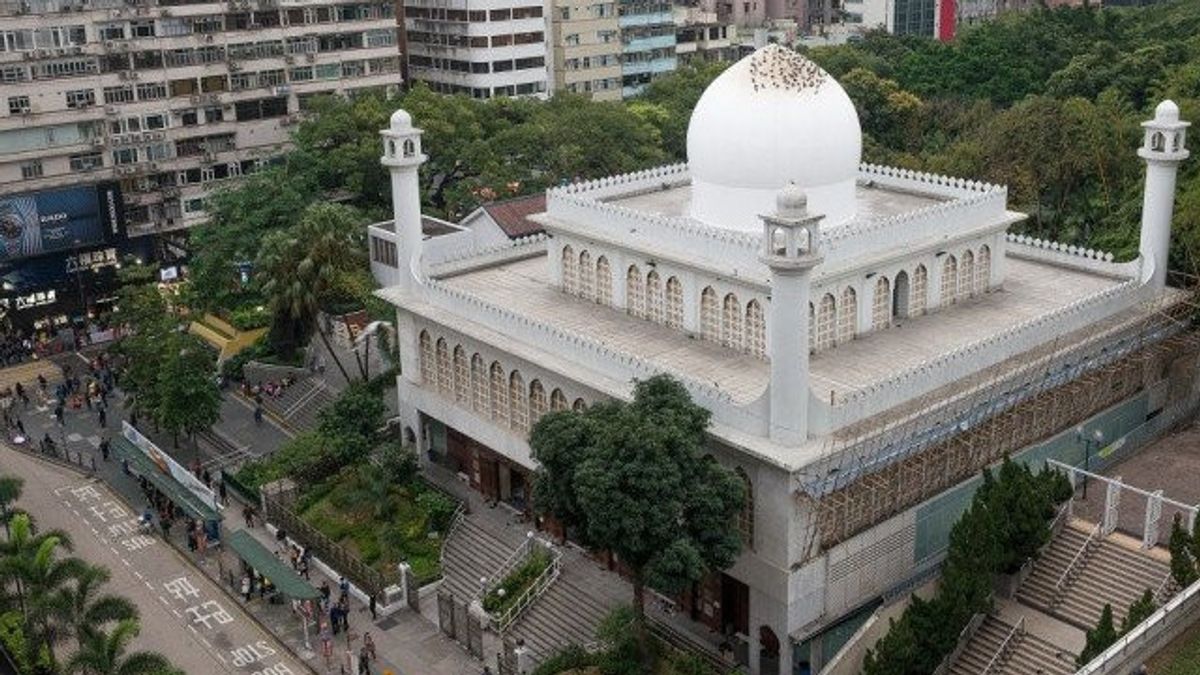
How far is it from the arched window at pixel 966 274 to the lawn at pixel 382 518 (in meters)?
19.6

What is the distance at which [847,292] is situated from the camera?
4250cm

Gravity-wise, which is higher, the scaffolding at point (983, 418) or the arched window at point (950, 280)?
the arched window at point (950, 280)

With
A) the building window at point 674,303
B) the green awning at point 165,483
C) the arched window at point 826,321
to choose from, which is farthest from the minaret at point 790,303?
the green awning at point 165,483

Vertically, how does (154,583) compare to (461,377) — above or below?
below

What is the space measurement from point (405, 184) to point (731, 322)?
1450 cm

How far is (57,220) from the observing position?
71.8m

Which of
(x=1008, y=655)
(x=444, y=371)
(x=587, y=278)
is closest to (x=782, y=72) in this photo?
(x=587, y=278)

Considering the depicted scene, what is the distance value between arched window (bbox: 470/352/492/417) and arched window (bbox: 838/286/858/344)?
1254 centimetres

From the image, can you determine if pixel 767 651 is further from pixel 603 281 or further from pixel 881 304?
pixel 603 281

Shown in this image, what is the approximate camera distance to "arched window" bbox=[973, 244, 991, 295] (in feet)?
153

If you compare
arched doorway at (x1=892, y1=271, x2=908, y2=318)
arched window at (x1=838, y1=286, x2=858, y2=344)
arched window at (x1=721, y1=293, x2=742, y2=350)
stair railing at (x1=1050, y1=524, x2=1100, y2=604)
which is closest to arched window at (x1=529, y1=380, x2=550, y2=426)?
arched window at (x1=721, y1=293, x2=742, y2=350)

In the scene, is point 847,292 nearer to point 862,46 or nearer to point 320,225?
point 320,225

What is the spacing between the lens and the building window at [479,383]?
47.0m

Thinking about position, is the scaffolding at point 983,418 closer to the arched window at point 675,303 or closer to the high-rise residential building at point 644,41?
the arched window at point 675,303
